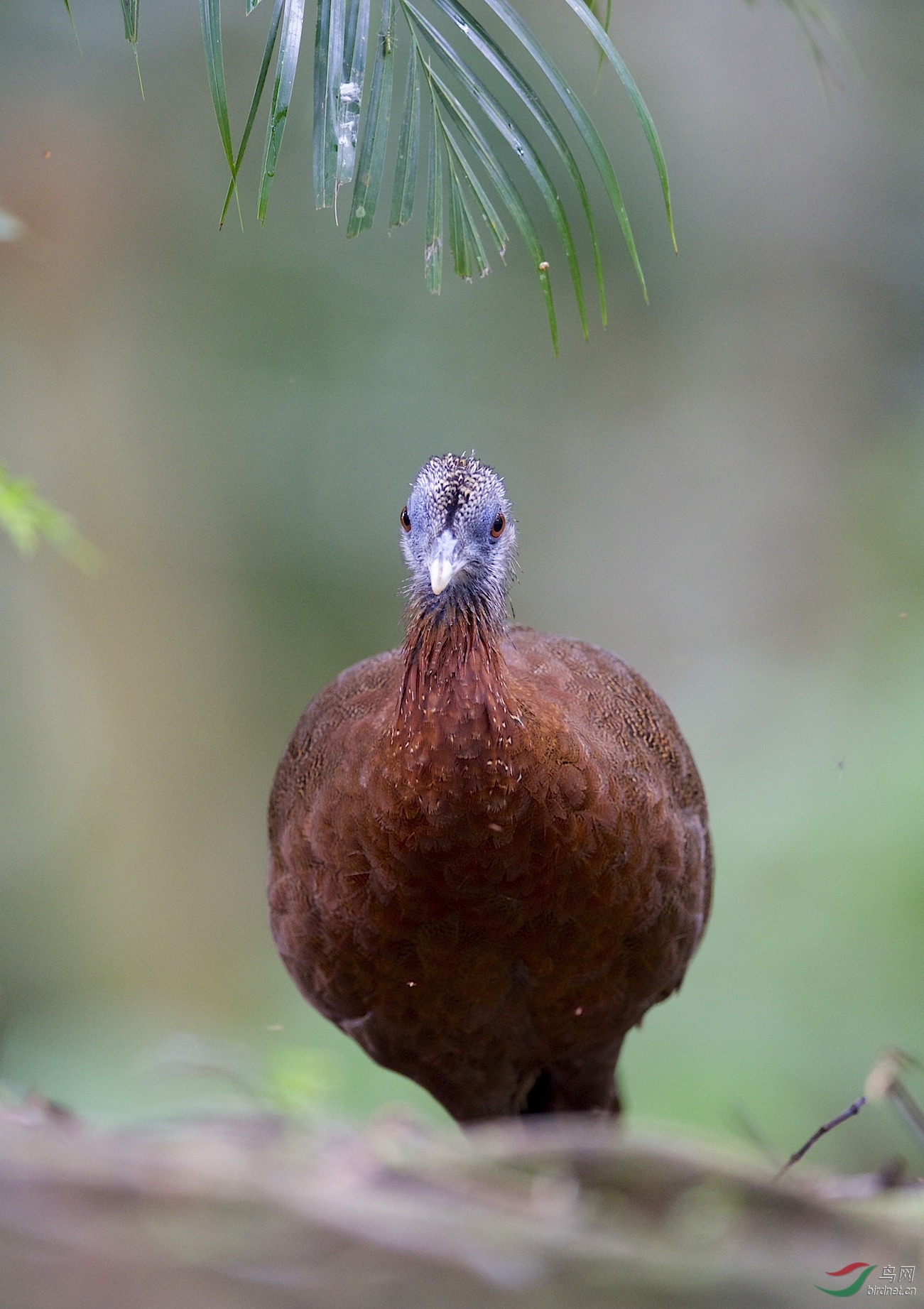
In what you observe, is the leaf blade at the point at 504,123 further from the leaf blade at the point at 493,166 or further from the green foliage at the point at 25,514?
the green foliage at the point at 25,514

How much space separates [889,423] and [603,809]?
18.3 ft

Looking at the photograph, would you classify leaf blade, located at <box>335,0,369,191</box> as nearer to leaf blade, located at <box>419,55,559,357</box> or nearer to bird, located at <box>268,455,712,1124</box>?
leaf blade, located at <box>419,55,559,357</box>

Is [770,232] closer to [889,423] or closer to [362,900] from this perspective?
[889,423]

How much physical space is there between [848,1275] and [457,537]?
1628 mm

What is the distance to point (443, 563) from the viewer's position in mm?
2637

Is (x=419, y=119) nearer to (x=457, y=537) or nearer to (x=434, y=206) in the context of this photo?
(x=434, y=206)

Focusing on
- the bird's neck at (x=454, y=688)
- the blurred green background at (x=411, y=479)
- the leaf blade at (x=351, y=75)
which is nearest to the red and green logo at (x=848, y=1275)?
the bird's neck at (x=454, y=688)

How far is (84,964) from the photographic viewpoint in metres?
7.57

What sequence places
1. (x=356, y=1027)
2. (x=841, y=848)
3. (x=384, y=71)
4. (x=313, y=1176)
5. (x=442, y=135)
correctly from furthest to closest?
(x=841, y=848) < (x=356, y=1027) < (x=442, y=135) < (x=384, y=71) < (x=313, y=1176)

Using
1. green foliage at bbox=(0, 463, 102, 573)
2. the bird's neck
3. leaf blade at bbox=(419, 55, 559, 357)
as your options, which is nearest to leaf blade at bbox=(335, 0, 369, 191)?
leaf blade at bbox=(419, 55, 559, 357)

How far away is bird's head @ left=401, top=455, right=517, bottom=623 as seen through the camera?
2.72m

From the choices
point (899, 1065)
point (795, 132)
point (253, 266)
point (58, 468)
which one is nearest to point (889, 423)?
point (795, 132)

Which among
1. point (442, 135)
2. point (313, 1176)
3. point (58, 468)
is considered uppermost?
point (58, 468)

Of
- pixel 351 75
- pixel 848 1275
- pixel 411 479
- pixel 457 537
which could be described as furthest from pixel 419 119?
pixel 411 479
